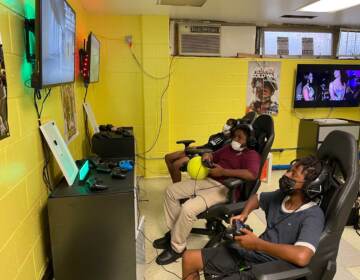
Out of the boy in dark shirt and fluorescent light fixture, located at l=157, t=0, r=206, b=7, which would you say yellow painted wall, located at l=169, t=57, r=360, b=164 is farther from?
the boy in dark shirt

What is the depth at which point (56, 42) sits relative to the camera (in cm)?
153

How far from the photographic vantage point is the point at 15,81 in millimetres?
1288

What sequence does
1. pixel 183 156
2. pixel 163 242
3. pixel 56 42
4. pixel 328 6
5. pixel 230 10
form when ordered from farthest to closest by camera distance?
pixel 230 10
pixel 328 6
pixel 183 156
pixel 163 242
pixel 56 42

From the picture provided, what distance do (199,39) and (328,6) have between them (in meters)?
1.60

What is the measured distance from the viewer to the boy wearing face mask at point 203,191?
6.95ft

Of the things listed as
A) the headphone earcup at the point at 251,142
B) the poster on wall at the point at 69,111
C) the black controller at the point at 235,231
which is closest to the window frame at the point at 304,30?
the headphone earcup at the point at 251,142

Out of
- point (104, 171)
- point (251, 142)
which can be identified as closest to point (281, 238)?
point (251, 142)

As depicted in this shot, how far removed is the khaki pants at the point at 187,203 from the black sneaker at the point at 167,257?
4 centimetres

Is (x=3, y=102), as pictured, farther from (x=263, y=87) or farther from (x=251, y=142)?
(x=263, y=87)

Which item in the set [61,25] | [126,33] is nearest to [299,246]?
[61,25]

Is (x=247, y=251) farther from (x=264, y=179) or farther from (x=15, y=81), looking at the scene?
(x=264, y=179)

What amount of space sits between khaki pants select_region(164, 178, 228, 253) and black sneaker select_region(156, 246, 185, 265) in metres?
0.04

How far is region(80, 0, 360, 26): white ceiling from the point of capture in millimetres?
Answer: 3125

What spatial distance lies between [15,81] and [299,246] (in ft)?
4.83
